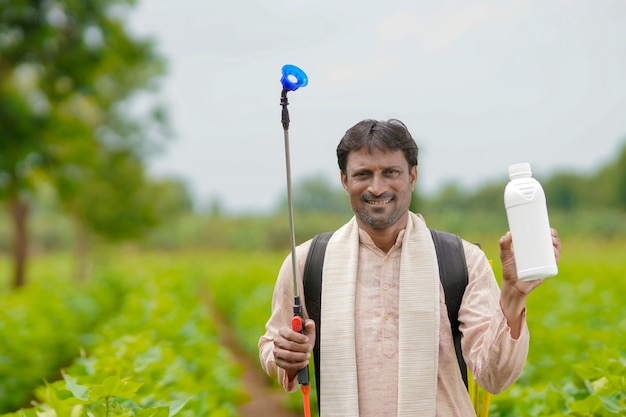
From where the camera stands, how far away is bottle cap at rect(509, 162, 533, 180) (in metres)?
2.45

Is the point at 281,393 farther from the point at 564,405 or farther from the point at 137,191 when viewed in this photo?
the point at 137,191

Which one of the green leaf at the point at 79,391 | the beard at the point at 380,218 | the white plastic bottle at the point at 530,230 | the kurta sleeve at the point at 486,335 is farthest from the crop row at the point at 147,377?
the white plastic bottle at the point at 530,230

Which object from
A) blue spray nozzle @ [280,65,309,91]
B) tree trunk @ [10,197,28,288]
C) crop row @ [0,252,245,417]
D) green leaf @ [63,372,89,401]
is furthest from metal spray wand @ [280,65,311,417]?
tree trunk @ [10,197,28,288]

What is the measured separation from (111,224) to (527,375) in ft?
89.5

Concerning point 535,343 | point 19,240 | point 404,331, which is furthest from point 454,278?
point 19,240

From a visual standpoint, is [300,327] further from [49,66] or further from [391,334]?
[49,66]

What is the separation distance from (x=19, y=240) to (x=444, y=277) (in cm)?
2121

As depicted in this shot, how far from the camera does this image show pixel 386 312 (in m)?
2.85

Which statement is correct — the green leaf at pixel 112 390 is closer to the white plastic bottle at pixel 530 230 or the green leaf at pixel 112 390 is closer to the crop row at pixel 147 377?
the crop row at pixel 147 377

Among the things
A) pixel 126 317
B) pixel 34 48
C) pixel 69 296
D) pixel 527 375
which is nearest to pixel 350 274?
pixel 527 375

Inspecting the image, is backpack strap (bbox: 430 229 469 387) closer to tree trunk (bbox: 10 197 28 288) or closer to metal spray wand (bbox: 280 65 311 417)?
metal spray wand (bbox: 280 65 311 417)

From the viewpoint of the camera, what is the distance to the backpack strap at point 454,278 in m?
2.82

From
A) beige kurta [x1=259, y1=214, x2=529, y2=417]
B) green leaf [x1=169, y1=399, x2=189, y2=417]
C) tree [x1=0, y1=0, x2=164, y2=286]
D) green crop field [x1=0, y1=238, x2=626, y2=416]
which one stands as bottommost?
green crop field [x1=0, y1=238, x2=626, y2=416]

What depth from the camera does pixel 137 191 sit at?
33.3 meters
